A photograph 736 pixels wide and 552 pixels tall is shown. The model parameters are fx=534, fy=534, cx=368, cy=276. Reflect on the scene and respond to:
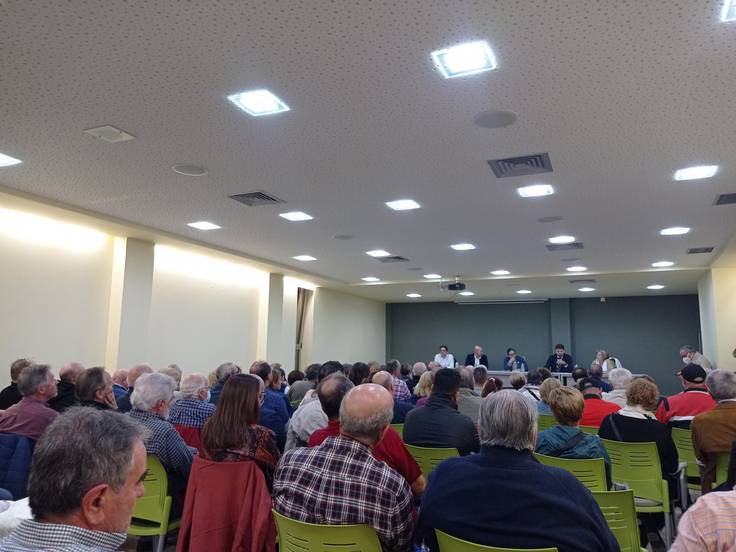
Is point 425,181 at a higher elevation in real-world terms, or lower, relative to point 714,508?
higher

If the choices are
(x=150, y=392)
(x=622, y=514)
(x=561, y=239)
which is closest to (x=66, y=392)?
(x=150, y=392)

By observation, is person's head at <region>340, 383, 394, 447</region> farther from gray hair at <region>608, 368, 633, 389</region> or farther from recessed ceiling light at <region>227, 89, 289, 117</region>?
gray hair at <region>608, 368, 633, 389</region>

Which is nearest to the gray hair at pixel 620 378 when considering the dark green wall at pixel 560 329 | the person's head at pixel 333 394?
the person's head at pixel 333 394

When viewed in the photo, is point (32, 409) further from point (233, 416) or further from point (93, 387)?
point (233, 416)

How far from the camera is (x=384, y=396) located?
7.36ft

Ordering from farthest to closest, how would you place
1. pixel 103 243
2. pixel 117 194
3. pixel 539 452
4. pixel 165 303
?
pixel 165 303 < pixel 103 243 < pixel 117 194 < pixel 539 452

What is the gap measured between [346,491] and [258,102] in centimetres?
279

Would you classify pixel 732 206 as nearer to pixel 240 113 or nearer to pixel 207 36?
pixel 240 113

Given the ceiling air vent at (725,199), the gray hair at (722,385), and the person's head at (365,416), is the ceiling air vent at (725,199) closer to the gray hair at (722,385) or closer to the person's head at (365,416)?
the gray hair at (722,385)

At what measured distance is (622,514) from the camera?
220cm

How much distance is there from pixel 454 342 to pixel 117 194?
12509mm

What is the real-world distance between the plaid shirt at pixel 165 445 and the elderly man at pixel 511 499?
4.97 feet

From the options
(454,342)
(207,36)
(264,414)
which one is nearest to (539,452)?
(264,414)

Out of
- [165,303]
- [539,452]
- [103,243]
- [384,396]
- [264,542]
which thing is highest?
[103,243]
